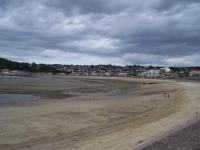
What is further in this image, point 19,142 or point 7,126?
point 7,126

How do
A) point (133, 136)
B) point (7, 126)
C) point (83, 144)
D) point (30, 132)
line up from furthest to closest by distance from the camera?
1. point (7, 126)
2. point (30, 132)
3. point (133, 136)
4. point (83, 144)

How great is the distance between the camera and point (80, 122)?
1772 centimetres

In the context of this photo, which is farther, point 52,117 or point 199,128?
point 52,117

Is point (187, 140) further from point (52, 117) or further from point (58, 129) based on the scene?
point (52, 117)

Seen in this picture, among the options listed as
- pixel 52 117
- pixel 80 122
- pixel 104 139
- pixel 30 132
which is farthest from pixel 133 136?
pixel 52 117

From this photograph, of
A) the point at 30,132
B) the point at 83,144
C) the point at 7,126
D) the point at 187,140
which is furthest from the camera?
the point at 7,126

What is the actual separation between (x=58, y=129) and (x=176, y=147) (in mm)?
7407

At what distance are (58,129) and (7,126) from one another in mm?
2066

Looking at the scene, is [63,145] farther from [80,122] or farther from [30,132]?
[80,122]

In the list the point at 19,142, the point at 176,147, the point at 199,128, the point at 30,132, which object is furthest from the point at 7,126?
the point at 176,147

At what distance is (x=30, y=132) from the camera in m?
14.5

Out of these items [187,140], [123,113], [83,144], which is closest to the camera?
[187,140]

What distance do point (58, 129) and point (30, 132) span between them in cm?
128

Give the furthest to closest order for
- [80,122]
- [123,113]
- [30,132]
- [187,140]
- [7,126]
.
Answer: [123,113], [80,122], [7,126], [30,132], [187,140]
